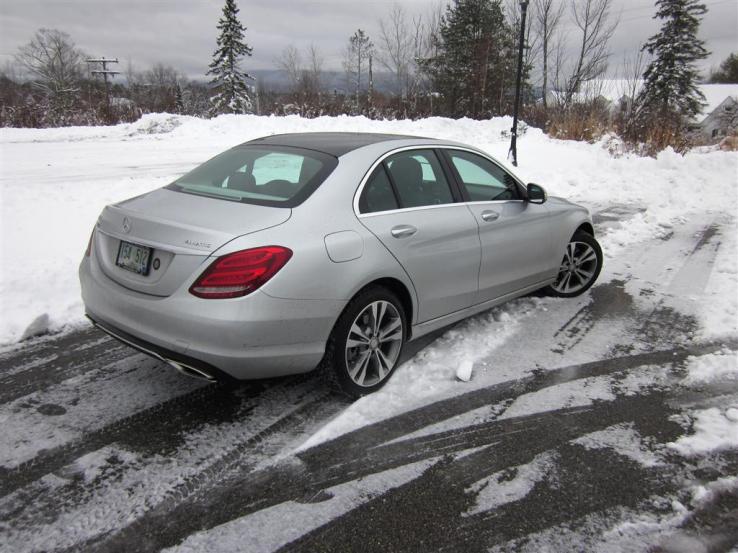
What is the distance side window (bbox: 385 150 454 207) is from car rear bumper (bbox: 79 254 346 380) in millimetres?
1062

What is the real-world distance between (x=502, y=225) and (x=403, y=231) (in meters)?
1.24

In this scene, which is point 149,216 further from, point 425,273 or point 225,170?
point 425,273

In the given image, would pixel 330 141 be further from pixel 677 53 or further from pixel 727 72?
pixel 727 72

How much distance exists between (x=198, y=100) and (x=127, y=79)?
1642 cm

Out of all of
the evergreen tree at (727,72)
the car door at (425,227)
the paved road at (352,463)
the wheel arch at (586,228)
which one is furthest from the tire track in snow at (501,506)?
the evergreen tree at (727,72)

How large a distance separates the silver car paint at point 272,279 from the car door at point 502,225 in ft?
1.93

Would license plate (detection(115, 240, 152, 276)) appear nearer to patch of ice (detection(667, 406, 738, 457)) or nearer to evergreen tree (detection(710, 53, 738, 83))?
patch of ice (detection(667, 406, 738, 457))

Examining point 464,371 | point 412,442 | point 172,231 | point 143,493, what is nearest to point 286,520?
point 143,493

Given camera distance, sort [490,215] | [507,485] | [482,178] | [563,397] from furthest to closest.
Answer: [482,178] → [490,215] → [563,397] → [507,485]

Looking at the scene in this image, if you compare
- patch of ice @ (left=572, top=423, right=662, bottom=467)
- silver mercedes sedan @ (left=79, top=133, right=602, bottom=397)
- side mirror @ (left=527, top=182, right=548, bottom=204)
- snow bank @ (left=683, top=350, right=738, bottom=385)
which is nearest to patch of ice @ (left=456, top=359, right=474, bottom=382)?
silver mercedes sedan @ (left=79, top=133, right=602, bottom=397)

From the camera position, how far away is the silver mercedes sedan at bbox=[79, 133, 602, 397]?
279cm

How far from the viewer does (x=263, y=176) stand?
141 inches

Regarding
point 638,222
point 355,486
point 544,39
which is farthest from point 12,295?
point 544,39

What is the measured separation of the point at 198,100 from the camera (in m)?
74.4
